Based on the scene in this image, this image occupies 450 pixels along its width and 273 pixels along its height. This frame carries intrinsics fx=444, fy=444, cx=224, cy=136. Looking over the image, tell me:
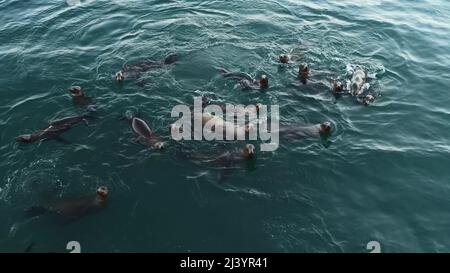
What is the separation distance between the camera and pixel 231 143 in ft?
38.8

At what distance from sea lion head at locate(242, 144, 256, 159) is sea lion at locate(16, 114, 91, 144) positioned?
4.75m

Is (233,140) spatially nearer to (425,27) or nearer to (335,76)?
(335,76)

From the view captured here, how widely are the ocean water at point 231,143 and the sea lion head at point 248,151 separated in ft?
0.96

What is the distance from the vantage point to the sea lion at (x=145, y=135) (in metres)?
11.5

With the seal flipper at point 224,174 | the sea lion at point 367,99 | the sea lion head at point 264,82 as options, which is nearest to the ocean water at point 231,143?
the seal flipper at point 224,174

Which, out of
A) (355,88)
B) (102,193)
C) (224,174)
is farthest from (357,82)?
(102,193)

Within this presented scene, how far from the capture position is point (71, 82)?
14.5 meters

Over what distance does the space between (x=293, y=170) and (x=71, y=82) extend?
797cm

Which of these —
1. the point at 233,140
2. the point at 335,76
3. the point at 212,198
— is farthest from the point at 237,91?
the point at 212,198

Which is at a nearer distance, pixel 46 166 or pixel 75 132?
pixel 46 166

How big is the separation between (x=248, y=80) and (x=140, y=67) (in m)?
3.66

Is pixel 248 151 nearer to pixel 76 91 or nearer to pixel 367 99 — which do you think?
pixel 367 99

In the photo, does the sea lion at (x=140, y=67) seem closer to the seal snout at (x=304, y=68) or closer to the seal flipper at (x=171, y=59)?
the seal flipper at (x=171, y=59)

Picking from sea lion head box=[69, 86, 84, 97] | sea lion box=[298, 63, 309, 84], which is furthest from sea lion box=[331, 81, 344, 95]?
sea lion head box=[69, 86, 84, 97]
